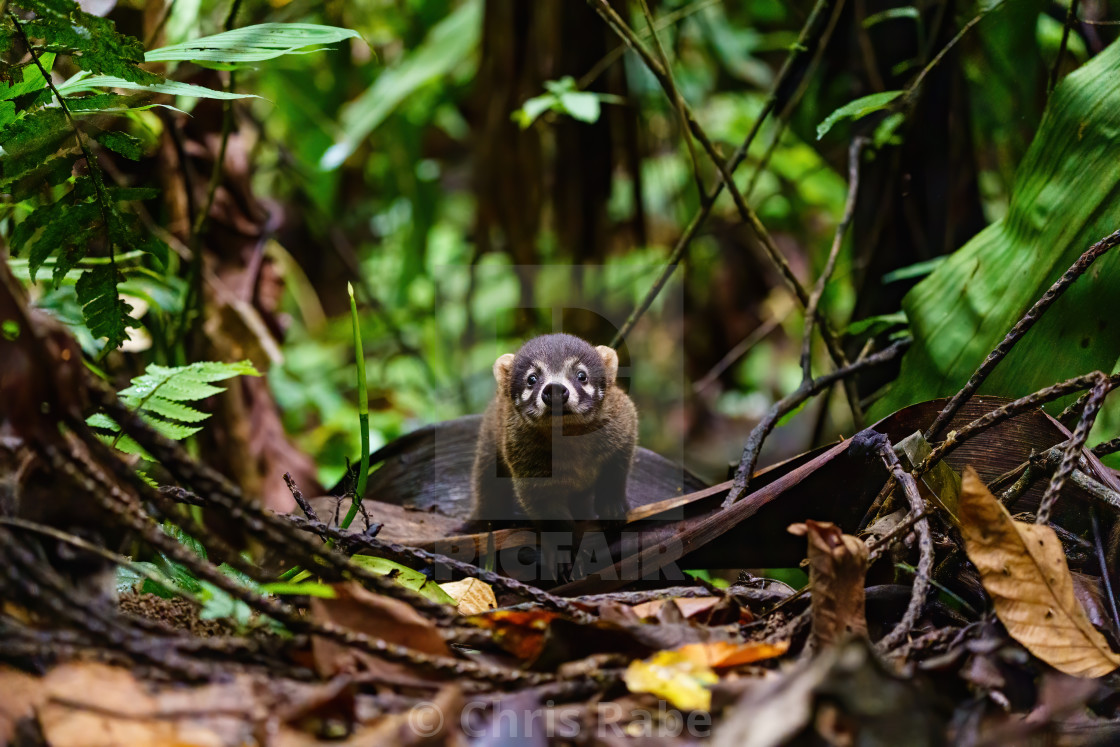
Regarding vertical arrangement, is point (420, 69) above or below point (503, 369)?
above

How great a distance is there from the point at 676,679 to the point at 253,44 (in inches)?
81.8

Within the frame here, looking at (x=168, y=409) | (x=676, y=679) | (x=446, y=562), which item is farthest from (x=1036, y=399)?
(x=168, y=409)

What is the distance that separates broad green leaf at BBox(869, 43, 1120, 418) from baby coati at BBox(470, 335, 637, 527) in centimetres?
122

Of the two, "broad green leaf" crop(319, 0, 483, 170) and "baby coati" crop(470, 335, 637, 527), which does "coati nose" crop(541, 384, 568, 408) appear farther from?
"broad green leaf" crop(319, 0, 483, 170)

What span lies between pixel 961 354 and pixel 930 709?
1.82 m

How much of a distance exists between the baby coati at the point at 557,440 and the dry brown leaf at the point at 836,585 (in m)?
1.94

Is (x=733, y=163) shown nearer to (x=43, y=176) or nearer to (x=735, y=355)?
(x=735, y=355)

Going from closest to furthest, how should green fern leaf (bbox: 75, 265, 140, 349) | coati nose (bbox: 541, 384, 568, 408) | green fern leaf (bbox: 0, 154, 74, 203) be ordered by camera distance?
green fern leaf (bbox: 0, 154, 74, 203)
green fern leaf (bbox: 75, 265, 140, 349)
coati nose (bbox: 541, 384, 568, 408)

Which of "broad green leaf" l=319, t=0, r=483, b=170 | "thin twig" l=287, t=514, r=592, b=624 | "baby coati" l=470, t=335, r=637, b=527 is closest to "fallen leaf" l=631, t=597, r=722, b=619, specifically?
"thin twig" l=287, t=514, r=592, b=624

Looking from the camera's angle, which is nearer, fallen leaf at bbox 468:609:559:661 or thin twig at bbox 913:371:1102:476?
fallen leaf at bbox 468:609:559:661

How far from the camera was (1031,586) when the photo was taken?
1785 mm

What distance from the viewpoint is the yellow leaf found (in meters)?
1.58

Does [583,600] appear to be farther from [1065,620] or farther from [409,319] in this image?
[409,319]

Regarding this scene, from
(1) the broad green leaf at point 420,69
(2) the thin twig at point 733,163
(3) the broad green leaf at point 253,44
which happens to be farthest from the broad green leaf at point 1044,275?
(1) the broad green leaf at point 420,69
